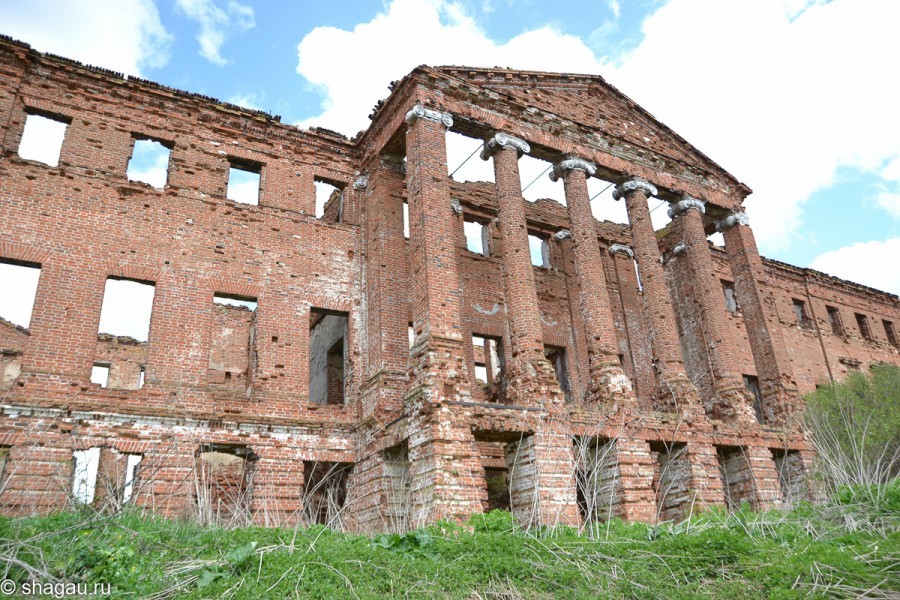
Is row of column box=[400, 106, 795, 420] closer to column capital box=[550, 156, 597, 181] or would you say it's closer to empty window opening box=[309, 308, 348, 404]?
column capital box=[550, 156, 597, 181]

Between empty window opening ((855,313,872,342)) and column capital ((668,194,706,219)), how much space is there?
1340 centimetres

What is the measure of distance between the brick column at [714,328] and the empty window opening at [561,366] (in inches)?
129

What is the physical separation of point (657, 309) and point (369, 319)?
20.5 feet

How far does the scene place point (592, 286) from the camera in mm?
13547

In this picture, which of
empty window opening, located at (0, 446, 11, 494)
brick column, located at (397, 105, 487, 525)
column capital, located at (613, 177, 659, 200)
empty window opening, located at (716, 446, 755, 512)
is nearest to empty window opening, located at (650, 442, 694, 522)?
empty window opening, located at (716, 446, 755, 512)

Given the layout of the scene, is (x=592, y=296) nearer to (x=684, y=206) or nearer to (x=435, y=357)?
(x=435, y=357)

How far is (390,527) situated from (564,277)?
350 inches

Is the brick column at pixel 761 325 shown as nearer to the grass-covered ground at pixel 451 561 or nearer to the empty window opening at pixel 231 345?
the grass-covered ground at pixel 451 561

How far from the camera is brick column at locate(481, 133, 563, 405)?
11570 millimetres

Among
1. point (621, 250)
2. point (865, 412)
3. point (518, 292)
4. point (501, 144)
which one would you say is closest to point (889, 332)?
point (865, 412)

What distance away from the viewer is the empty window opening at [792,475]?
45.7 ft

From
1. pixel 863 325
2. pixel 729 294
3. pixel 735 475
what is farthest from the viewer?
pixel 863 325

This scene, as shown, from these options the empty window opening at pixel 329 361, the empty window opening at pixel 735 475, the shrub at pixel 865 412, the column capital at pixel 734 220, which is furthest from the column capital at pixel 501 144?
the shrub at pixel 865 412

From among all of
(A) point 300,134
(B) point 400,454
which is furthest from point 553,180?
(B) point 400,454
